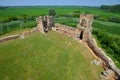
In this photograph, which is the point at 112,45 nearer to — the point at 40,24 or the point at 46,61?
the point at 40,24

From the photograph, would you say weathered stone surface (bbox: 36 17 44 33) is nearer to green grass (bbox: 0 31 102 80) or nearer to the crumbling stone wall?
the crumbling stone wall

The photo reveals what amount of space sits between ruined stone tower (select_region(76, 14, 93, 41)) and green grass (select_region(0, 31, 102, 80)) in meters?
4.44

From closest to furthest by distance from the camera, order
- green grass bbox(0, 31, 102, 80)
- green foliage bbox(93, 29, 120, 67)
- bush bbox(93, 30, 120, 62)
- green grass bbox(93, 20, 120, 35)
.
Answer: green grass bbox(0, 31, 102, 80) → green foliage bbox(93, 29, 120, 67) → bush bbox(93, 30, 120, 62) → green grass bbox(93, 20, 120, 35)

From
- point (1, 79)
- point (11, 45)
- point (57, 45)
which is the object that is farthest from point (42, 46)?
point (1, 79)

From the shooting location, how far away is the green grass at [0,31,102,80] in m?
17.0

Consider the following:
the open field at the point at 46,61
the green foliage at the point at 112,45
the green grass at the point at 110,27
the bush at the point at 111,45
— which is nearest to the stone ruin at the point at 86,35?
the open field at the point at 46,61

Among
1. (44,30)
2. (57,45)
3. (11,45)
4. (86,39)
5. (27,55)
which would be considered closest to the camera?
(27,55)

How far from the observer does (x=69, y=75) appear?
18.1 m

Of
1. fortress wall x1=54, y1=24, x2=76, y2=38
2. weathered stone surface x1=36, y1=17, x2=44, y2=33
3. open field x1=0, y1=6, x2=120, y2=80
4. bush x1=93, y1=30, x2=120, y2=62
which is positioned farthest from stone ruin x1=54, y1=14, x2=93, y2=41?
bush x1=93, y1=30, x2=120, y2=62

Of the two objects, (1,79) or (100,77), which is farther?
(100,77)

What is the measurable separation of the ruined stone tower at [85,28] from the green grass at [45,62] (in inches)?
175

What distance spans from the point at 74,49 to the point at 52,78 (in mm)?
8633

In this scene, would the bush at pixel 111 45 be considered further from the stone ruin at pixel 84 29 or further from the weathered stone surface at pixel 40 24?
the weathered stone surface at pixel 40 24

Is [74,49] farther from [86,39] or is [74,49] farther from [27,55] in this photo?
[27,55]
